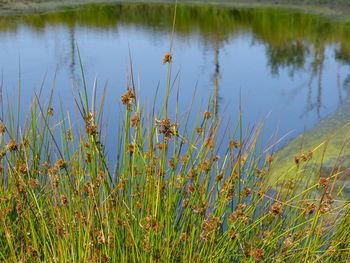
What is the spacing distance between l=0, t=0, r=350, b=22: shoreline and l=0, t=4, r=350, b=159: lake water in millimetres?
425

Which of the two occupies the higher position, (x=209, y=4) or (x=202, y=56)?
(x=209, y=4)

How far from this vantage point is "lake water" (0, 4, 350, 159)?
20.3 feet

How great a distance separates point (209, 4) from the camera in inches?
529

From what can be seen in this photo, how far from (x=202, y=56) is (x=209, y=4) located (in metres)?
5.19

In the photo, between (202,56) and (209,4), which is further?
(209,4)

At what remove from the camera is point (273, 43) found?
9.81 m

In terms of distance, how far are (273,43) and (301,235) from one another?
8.29m

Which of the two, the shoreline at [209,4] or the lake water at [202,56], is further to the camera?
the shoreline at [209,4]

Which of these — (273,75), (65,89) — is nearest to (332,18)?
(273,75)

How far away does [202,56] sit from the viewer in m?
8.67

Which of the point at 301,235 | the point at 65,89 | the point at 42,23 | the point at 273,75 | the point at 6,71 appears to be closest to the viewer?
the point at 301,235

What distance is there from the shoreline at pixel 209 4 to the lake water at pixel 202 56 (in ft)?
1.39

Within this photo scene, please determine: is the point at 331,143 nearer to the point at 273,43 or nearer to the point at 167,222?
the point at 167,222

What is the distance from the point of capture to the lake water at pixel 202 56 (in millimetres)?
6195
